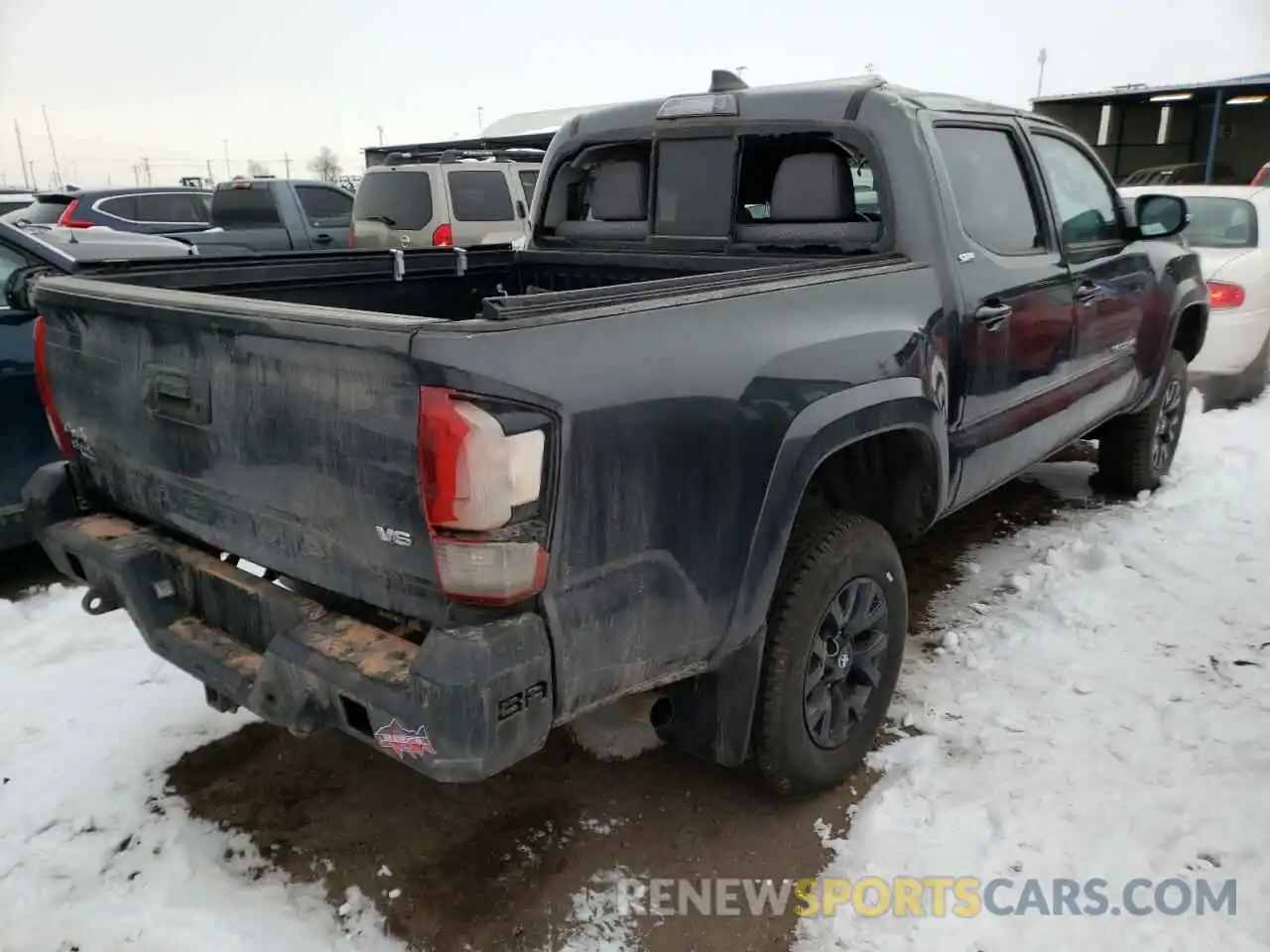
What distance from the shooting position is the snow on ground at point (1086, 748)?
2451mm

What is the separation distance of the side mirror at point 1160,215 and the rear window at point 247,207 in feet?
32.9

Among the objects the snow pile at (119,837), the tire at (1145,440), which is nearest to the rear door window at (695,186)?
the snow pile at (119,837)

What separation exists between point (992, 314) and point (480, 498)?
2254mm

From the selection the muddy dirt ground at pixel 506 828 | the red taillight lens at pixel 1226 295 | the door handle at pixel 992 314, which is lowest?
the muddy dirt ground at pixel 506 828

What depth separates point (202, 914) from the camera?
247 cm

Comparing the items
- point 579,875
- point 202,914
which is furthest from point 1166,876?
point 202,914

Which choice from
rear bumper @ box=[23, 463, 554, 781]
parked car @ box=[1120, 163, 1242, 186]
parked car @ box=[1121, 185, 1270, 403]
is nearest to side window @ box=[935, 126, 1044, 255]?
rear bumper @ box=[23, 463, 554, 781]

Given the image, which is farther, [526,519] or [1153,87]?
[1153,87]

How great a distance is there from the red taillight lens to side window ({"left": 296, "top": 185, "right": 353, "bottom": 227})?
383 inches

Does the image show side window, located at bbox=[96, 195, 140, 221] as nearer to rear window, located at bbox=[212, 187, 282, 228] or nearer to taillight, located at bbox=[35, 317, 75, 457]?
rear window, located at bbox=[212, 187, 282, 228]

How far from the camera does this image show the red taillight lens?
7.21 metres

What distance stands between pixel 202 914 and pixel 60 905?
387 millimetres

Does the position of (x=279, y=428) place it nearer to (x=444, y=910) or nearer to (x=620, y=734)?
(x=444, y=910)

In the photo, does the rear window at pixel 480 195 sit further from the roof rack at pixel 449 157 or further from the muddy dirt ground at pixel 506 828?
the muddy dirt ground at pixel 506 828
